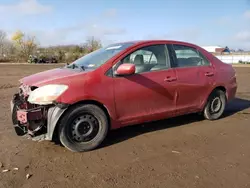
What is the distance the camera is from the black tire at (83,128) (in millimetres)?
4105

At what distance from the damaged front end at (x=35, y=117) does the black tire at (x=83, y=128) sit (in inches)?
5.5

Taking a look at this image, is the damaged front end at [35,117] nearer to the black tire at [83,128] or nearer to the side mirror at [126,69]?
the black tire at [83,128]

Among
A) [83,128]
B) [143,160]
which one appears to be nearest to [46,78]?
[83,128]

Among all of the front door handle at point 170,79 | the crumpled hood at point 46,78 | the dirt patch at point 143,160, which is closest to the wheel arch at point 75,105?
the dirt patch at point 143,160

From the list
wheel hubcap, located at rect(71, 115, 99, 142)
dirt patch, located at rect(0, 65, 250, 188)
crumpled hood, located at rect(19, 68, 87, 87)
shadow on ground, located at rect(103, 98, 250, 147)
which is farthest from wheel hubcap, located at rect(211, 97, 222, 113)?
crumpled hood, located at rect(19, 68, 87, 87)

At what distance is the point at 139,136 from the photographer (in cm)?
489

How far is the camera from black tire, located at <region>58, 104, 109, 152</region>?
162 inches

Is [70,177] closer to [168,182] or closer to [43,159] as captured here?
[43,159]

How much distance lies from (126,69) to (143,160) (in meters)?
1.38

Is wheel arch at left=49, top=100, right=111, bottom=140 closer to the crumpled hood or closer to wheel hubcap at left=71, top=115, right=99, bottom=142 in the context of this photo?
wheel hubcap at left=71, top=115, right=99, bottom=142

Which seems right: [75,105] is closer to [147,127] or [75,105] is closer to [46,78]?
[46,78]

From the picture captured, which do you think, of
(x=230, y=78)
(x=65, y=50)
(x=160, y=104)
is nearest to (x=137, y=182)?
(x=160, y=104)

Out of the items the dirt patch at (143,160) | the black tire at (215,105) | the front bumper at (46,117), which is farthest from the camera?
the black tire at (215,105)

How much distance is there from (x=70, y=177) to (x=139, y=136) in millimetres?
1746
